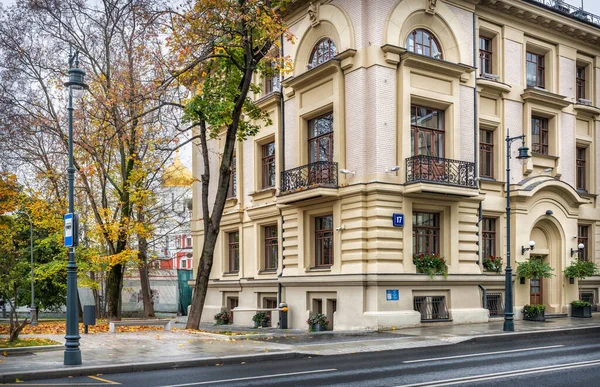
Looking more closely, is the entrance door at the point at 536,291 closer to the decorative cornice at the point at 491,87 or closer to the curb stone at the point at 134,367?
the decorative cornice at the point at 491,87

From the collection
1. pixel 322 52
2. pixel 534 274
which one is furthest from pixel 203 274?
pixel 534 274

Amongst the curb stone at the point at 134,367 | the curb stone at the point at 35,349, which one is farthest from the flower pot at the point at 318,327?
the curb stone at the point at 35,349

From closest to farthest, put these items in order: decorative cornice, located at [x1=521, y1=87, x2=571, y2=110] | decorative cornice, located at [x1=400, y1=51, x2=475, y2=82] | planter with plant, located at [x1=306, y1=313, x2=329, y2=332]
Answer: decorative cornice, located at [x1=400, y1=51, x2=475, y2=82] → planter with plant, located at [x1=306, y1=313, x2=329, y2=332] → decorative cornice, located at [x1=521, y1=87, x2=571, y2=110]

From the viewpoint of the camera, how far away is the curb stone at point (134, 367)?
42.1 ft

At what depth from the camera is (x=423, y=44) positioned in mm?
25094

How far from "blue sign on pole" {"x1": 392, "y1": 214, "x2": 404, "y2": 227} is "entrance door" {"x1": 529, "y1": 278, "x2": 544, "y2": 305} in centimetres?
845

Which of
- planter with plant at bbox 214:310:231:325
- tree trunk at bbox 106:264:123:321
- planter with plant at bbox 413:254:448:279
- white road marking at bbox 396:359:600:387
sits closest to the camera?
white road marking at bbox 396:359:600:387

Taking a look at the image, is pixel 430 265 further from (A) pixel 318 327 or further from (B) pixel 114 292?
(B) pixel 114 292

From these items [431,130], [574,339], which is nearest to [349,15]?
[431,130]

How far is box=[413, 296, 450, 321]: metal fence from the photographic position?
78.4 ft

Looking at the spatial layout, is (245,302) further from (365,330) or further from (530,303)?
(530,303)

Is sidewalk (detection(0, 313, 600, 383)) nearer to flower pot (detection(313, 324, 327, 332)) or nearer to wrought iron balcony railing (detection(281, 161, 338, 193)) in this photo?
flower pot (detection(313, 324, 327, 332))

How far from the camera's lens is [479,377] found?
38.4 feet

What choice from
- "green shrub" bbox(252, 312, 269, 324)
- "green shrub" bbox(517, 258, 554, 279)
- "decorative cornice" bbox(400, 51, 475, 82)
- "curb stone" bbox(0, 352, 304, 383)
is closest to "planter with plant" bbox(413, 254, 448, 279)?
"green shrub" bbox(517, 258, 554, 279)
